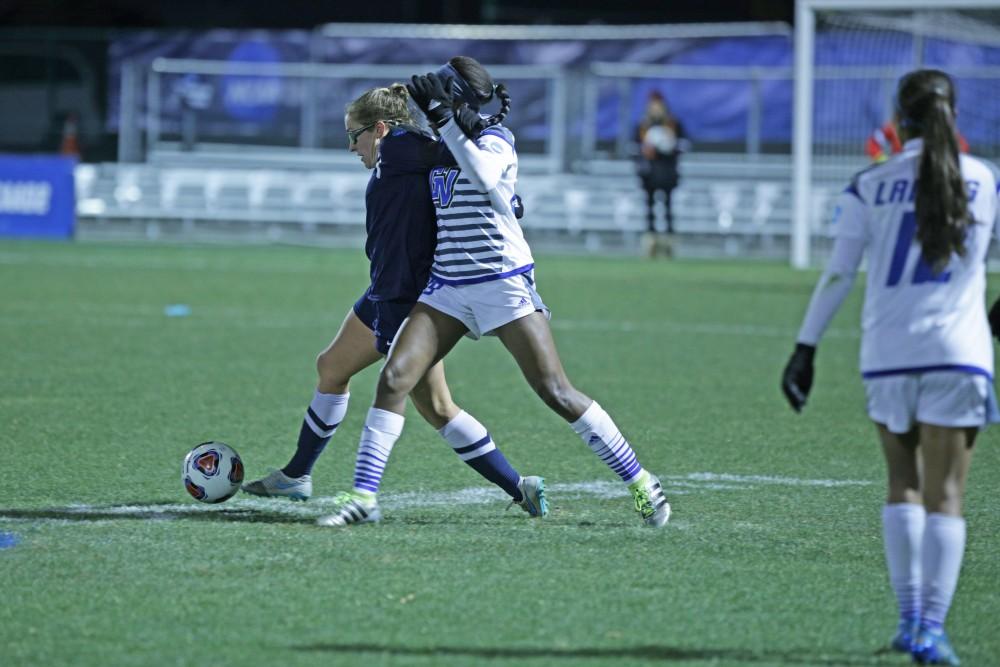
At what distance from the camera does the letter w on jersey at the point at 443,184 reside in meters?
6.48

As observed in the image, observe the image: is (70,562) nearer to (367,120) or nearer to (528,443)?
(367,120)

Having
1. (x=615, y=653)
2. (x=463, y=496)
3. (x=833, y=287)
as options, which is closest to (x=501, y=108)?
(x=463, y=496)

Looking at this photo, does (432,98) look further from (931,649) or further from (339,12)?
(339,12)

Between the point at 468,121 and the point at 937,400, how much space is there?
7.71ft

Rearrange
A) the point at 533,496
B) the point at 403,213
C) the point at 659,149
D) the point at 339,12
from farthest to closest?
the point at 339,12, the point at 659,149, the point at 533,496, the point at 403,213

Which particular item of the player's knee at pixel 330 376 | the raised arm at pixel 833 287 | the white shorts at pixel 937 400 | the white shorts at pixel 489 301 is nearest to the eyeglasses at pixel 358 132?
the white shorts at pixel 489 301

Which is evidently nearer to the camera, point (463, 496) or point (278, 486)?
point (278, 486)

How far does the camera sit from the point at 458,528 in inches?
261

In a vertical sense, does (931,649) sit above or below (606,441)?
below

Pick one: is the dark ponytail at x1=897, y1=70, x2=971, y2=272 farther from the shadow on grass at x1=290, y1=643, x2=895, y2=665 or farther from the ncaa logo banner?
the ncaa logo banner

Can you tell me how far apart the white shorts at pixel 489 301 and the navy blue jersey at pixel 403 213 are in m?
0.21

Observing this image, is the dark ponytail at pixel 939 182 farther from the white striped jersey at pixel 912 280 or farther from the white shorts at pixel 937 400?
the white shorts at pixel 937 400

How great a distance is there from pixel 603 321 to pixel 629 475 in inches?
369

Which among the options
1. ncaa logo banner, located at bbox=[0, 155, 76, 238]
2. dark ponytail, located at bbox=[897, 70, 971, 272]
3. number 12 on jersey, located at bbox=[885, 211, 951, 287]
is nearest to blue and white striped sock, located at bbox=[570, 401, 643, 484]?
number 12 on jersey, located at bbox=[885, 211, 951, 287]
